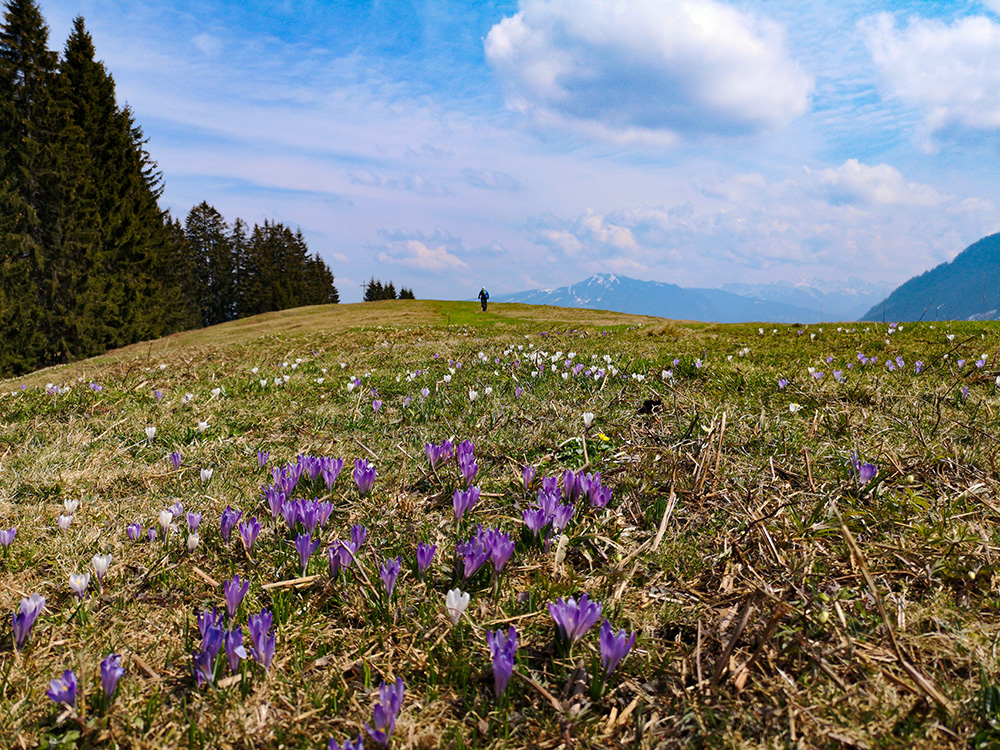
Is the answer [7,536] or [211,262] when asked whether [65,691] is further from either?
[211,262]

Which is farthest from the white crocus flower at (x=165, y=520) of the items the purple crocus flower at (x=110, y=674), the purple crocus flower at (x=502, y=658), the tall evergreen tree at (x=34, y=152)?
the tall evergreen tree at (x=34, y=152)

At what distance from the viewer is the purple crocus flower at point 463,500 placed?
2.47m

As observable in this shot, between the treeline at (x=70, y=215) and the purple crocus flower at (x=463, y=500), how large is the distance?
30775 mm

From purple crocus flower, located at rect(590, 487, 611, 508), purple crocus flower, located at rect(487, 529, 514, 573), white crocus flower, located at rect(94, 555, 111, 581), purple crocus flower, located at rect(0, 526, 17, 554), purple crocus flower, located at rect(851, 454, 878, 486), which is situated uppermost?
purple crocus flower, located at rect(851, 454, 878, 486)

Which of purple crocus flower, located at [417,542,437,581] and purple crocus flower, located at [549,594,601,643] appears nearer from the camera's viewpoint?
purple crocus flower, located at [549,594,601,643]

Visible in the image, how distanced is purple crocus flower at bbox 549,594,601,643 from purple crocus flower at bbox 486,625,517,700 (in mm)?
186

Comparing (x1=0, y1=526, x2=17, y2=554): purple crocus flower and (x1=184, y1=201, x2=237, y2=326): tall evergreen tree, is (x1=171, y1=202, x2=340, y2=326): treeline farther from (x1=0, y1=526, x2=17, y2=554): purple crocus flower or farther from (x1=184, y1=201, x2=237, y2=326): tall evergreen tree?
(x1=0, y1=526, x2=17, y2=554): purple crocus flower

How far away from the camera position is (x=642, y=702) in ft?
4.92

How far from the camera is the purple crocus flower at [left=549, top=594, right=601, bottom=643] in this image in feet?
5.25

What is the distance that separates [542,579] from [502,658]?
66cm

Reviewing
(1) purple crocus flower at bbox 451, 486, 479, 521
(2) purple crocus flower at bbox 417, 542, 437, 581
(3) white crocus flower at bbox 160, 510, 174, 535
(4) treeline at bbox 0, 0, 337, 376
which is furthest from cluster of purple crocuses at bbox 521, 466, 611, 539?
(4) treeline at bbox 0, 0, 337, 376

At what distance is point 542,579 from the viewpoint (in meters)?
2.08

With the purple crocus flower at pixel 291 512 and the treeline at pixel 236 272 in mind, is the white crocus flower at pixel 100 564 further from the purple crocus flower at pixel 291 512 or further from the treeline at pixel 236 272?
the treeline at pixel 236 272

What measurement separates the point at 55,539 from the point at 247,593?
125 cm
